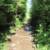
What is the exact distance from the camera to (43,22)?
1383cm

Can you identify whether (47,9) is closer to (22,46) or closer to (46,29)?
(46,29)

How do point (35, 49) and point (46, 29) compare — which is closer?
point (35, 49)

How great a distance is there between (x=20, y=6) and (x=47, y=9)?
6.85m

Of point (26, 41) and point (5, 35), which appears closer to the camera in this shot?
point (5, 35)

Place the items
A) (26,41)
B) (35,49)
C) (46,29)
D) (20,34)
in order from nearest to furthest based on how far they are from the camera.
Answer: (35,49), (46,29), (26,41), (20,34)

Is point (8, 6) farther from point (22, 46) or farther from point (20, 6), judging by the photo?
point (20, 6)

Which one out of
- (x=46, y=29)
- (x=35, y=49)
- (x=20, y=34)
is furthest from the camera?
(x=20, y=34)

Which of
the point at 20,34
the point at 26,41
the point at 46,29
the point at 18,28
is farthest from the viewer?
the point at 18,28

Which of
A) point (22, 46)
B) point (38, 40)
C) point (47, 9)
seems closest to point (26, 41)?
point (22, 46)

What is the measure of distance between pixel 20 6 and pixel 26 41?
467 centimetres

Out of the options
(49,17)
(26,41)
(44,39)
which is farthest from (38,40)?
(26,41)

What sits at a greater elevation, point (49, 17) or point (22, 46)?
point (49, 17)

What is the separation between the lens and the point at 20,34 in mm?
17656

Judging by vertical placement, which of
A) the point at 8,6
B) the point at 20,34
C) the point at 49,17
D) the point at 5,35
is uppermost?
the point at 8,6
